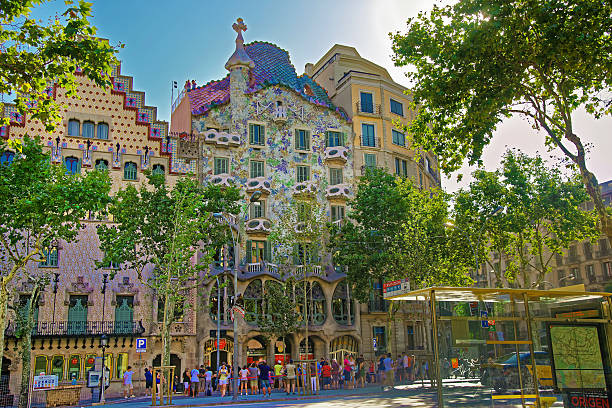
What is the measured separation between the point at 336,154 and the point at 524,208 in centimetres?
1520

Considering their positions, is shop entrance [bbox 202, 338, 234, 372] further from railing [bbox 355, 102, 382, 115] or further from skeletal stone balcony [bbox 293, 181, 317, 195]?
railing [bbox 355, 102, 382, 115]

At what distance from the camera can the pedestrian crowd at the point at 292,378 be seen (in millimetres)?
29703

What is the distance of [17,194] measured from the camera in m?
24.9

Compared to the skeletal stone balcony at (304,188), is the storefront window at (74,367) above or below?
below

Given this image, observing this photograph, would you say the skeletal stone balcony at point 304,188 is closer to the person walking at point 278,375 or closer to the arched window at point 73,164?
the person walking at point 278,375

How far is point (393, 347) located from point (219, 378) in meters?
18.4

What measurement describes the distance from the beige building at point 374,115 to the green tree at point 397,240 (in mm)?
7569

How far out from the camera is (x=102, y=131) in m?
38.8

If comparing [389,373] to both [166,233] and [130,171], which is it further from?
[130,171]

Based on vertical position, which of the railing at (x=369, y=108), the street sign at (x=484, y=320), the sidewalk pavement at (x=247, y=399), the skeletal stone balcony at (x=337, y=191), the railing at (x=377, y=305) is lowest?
the sidewalk pavement at (x=247, y=399)

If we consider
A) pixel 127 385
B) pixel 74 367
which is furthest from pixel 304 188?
pixel 74 367

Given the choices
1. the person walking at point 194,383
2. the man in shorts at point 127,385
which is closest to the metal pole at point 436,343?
the person walking at point 194,383

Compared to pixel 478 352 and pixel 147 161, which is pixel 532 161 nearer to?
pixel 147 161

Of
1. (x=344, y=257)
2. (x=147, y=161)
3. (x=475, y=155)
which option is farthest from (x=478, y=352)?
(x=147, y=161)
